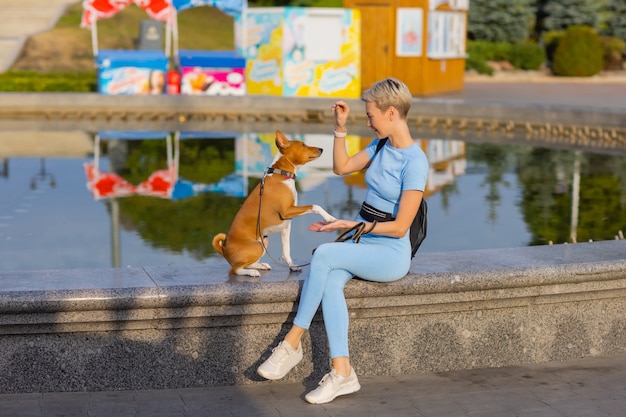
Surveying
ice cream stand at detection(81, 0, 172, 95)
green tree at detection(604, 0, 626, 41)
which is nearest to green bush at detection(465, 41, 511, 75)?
green tree at detection(604, 0, 626, 41)

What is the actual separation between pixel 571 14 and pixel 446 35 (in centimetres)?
1493

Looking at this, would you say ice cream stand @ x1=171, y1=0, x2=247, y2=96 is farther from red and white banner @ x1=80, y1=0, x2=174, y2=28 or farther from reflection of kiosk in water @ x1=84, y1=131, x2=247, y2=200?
reflection of kiosk in water @ x1=84, y1=131, x2=247, y2=200

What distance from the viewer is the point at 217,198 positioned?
42.1 ft

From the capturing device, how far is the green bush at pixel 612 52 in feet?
128

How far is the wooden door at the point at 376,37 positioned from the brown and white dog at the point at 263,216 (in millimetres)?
20847

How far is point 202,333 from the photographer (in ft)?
17.9

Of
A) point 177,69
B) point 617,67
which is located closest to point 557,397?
point 177,69

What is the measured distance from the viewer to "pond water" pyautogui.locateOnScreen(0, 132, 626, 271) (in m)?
10.1

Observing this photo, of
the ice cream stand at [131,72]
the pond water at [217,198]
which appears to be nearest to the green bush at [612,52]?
the ice cream stand at [131,72]

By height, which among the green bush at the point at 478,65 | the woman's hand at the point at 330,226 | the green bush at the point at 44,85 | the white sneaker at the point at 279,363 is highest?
the woman's hand at the point at 330,226

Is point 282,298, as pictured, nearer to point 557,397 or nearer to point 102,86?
point 557,397

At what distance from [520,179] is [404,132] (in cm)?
962

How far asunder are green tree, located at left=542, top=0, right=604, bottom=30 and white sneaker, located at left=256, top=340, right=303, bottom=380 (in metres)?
38.1

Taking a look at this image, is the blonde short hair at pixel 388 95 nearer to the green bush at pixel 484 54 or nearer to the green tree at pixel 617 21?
the green bush at pixel 484 54
